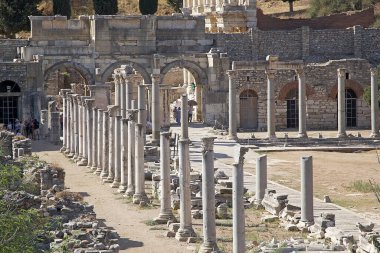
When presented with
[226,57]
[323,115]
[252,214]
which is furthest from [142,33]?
[252,214]

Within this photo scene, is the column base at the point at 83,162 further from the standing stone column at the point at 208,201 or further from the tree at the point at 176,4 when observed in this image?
the tree at the point at 176,4

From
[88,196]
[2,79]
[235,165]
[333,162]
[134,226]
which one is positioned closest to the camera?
[235,165]

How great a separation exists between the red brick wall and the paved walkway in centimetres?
1423

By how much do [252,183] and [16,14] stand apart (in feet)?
133

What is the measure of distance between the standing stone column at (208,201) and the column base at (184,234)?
2049 mm

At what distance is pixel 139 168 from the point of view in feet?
140

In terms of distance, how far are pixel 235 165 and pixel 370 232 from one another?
11.2 ft

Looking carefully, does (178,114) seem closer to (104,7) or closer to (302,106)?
(302,106)

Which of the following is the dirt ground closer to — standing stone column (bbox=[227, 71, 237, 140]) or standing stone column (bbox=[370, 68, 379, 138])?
Answer: standing stone column (bbox=[227, 71, 237, 140])

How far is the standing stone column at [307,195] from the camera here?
36219mm

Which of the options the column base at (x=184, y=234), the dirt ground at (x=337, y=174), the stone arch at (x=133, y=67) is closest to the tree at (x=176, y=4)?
the stone arch at (x=133, y=67)

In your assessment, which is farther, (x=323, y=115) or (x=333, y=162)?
(x=323, y=115)

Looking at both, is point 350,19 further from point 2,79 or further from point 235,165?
point 235,165

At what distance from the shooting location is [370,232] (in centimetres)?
3164
